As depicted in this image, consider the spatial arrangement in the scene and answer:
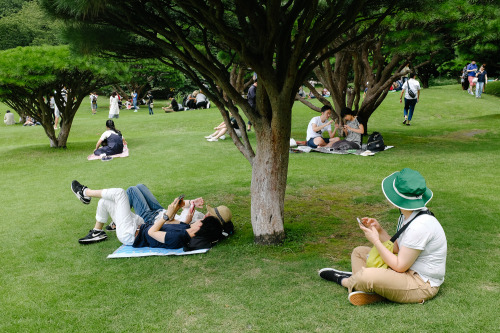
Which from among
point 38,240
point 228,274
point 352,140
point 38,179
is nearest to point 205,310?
point 228,274

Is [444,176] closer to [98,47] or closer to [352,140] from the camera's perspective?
[352,140]

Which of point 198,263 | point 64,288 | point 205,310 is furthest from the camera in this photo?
point 198,263

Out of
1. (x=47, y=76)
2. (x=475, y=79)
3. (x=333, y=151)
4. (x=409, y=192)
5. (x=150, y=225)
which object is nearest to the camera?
(x=409, y=192)

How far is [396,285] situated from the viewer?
3.71 meters

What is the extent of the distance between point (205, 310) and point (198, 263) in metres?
1.18

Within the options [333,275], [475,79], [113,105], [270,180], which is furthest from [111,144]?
[475,79]

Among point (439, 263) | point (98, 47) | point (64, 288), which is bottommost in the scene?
point (64, 288)

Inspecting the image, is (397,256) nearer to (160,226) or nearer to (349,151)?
(160,226)

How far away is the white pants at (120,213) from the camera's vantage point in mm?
5750

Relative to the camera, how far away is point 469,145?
40.9 ft

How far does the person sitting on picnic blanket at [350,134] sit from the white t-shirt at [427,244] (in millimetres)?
8302

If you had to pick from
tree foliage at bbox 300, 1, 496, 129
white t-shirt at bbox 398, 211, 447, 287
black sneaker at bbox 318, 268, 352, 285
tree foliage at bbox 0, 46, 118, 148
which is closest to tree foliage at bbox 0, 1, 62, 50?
tree foliage at bbox 0, 46, 118, 148

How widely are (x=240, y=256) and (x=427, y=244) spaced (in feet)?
7.76

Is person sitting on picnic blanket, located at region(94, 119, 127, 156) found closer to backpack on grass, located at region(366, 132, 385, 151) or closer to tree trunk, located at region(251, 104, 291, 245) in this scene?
backpack on grass, located at region(366, 132, 385, 151)
